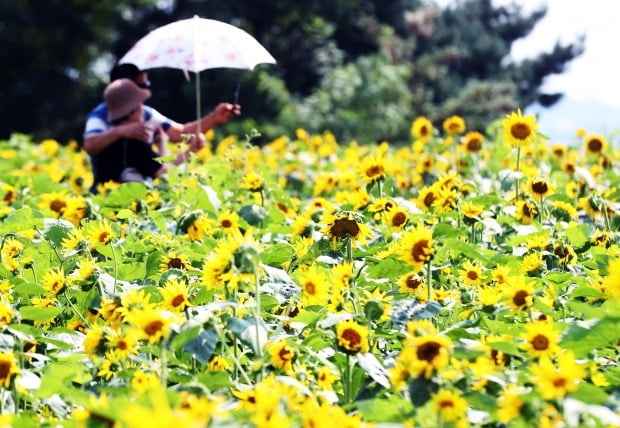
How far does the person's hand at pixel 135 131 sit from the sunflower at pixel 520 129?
5.58 ft

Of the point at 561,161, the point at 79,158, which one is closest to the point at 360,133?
the point at 79,158

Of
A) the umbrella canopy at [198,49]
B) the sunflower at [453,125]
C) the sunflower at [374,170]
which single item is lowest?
the sunflower at [374,170]

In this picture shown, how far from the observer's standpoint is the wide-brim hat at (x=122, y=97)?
450 centimetres

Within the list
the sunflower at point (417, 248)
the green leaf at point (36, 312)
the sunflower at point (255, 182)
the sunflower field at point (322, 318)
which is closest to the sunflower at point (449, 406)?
the sunflower field at point (322, 318)

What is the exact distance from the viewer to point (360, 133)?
1363 centimetres

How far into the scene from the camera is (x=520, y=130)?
337cm

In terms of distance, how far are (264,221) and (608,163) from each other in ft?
7.10

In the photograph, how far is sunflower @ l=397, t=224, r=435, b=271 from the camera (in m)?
2.04

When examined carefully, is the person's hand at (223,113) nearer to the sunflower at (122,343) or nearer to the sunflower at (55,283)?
the sunflower at (55,283)

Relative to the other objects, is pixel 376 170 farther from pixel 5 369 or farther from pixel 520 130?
pixel 5 369

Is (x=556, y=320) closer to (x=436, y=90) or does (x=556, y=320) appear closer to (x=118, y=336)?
(x=118, y=336)

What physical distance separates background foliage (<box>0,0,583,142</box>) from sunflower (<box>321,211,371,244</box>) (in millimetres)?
10457

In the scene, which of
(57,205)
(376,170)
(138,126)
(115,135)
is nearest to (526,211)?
(376,170)

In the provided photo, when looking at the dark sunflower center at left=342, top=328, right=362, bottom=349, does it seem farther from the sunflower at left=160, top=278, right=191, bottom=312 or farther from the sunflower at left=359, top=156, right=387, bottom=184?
the sunflower at left=359, top=156, right=387, bottom=184
